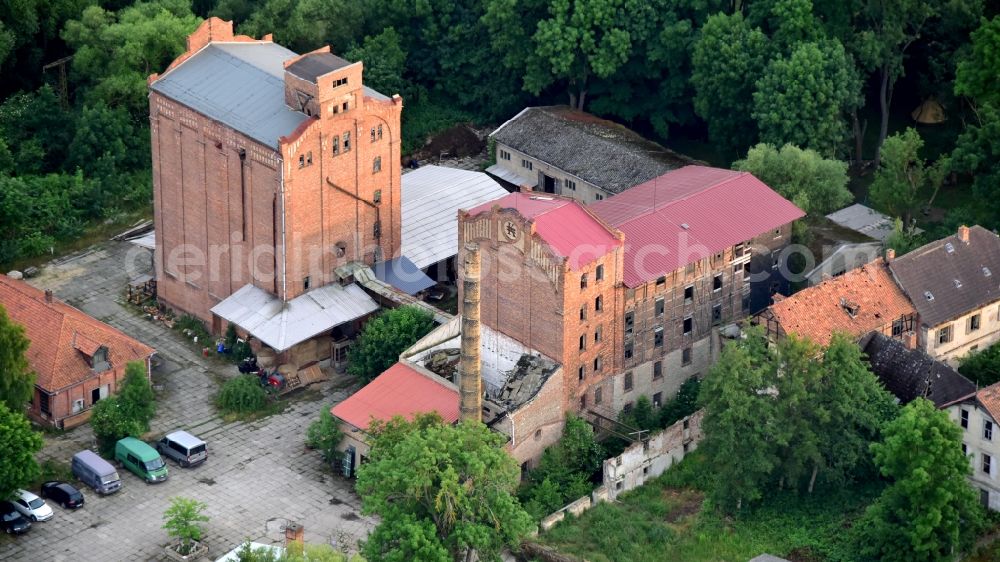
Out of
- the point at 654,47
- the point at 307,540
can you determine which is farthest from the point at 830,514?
the point at 654,47

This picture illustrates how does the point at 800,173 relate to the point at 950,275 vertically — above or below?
above

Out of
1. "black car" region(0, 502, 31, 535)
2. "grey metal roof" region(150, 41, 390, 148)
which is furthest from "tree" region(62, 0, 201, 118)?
"black car" region(0, 502, 31, 535)

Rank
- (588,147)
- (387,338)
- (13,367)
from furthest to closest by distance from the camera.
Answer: (588,147) → (387,338) → (13,367)

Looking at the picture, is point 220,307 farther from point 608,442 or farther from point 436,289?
point 608,442

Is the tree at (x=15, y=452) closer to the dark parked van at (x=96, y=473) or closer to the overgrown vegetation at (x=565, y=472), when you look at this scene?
the dark parked van at (x=96, y=473)

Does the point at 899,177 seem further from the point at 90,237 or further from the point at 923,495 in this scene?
the point at 90,237

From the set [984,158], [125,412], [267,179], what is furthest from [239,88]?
[984,158]

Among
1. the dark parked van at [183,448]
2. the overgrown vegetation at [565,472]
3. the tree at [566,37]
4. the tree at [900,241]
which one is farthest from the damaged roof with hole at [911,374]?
the tree at [566,37]
